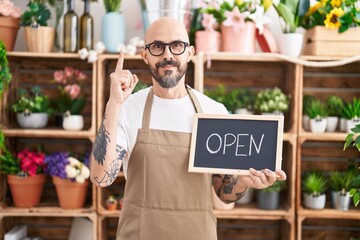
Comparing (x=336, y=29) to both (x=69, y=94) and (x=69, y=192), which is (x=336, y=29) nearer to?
(x=69, y=94)

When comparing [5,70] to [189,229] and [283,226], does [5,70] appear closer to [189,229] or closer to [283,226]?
[189,229]

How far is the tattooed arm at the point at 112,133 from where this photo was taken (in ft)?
5.11

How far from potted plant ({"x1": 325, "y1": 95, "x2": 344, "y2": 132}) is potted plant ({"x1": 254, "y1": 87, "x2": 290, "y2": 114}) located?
10.2 inches

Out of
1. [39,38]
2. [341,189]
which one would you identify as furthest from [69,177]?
[341,189]

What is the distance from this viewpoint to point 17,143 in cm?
330

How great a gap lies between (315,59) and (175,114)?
1409 mm

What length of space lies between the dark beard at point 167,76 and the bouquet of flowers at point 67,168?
1.35 meters

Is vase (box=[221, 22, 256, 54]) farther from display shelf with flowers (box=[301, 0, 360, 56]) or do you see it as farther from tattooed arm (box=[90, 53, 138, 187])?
tattooed arm (box=[90, 53, 138, 187])

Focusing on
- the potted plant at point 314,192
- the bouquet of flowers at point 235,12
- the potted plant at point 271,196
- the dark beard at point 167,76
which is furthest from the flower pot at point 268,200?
the dark beard at point 167,76

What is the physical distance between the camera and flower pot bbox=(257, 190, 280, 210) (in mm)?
2982

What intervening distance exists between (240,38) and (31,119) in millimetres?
1300

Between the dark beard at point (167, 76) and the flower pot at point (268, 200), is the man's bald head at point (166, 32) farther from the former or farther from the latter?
the flower pot at point (268, 200)

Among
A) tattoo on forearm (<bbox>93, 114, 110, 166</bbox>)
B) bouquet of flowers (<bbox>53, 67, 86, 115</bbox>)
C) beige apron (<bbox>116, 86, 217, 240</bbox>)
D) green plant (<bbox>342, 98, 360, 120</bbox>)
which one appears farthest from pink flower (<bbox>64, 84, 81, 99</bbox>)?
green plant (<bbox>342, 98, 360, 120</bbox>)

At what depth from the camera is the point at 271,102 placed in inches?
115
